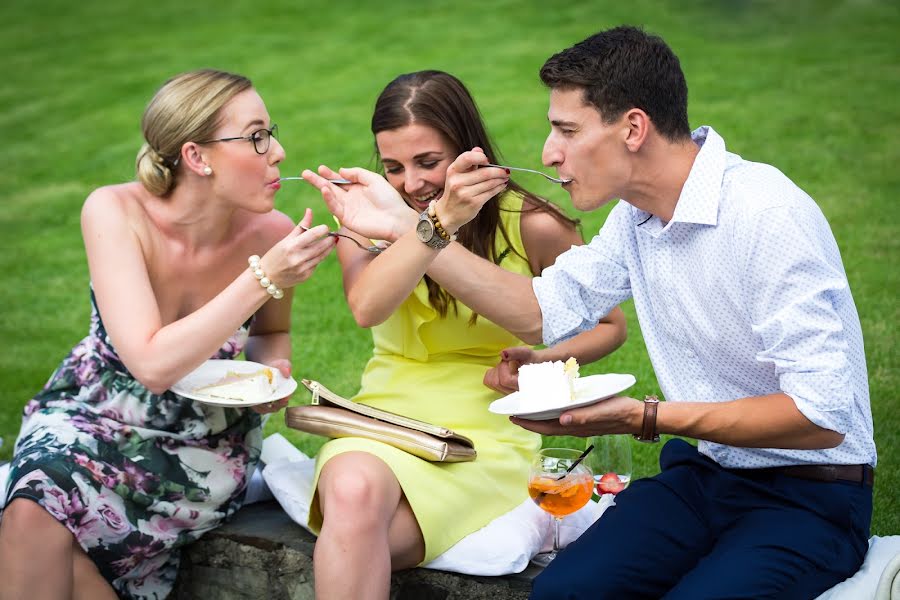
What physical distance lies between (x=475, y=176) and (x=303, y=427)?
0.97m

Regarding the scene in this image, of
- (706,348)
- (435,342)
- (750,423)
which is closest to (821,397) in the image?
(750,423)

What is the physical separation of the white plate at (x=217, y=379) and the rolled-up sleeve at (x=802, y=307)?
5.00 feet

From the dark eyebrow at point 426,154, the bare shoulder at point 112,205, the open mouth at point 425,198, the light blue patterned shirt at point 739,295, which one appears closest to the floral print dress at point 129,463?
the bare shoulder at point 112,205

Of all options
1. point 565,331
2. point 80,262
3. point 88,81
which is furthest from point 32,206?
point 565,331

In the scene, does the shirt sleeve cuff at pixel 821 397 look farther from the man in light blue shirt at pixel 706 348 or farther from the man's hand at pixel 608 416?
the man's hand at pixel 608 416

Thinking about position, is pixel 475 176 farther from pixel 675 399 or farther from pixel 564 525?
pixel 564 525

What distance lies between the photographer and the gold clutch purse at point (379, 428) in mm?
3318

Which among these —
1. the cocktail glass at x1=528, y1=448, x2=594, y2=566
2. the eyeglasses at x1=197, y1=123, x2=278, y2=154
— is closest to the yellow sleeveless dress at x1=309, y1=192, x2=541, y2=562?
the cocktail glass at x1=528, y1=448, x2=594, y2=566

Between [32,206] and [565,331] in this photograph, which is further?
[32,206]

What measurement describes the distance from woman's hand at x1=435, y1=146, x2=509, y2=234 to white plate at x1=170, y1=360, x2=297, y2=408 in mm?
828

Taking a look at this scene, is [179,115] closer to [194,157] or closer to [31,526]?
[194,157]

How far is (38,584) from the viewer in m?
3.19

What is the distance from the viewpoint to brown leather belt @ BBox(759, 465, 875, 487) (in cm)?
282

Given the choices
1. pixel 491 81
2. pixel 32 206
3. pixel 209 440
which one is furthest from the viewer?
pixel 491 81
